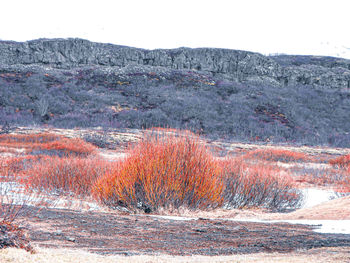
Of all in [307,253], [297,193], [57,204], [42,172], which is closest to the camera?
[307,253]

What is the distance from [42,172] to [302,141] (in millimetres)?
23184

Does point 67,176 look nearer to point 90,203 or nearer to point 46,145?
point 90,203

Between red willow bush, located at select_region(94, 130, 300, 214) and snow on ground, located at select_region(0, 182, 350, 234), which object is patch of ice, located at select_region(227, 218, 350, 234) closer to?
snow on ground, located at select_region(0, 182, 350, 234)

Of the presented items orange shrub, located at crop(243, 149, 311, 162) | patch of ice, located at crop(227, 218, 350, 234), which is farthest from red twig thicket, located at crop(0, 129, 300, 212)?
orange shrub, located at crop(243, 149, 311, 162)

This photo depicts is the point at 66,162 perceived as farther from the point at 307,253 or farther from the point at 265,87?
the point at 265,87

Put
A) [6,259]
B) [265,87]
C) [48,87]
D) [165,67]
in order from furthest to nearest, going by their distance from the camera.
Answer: [165,67]
[265,87]
[48,87]
[6,259]

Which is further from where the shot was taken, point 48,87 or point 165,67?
point 165,67

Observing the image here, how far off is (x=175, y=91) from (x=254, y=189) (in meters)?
29.2

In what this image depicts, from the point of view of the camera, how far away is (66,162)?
32.3ft

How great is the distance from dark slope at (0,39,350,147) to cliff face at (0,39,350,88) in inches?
4.7

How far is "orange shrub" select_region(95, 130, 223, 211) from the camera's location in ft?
24.2

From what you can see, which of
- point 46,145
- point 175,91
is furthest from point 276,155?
point 175,91

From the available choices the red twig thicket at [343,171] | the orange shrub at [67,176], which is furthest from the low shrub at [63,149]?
the red twig thicket at [343,171]

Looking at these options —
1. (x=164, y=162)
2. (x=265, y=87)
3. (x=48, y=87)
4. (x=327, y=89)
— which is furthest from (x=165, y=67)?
(x=164, y=162)
